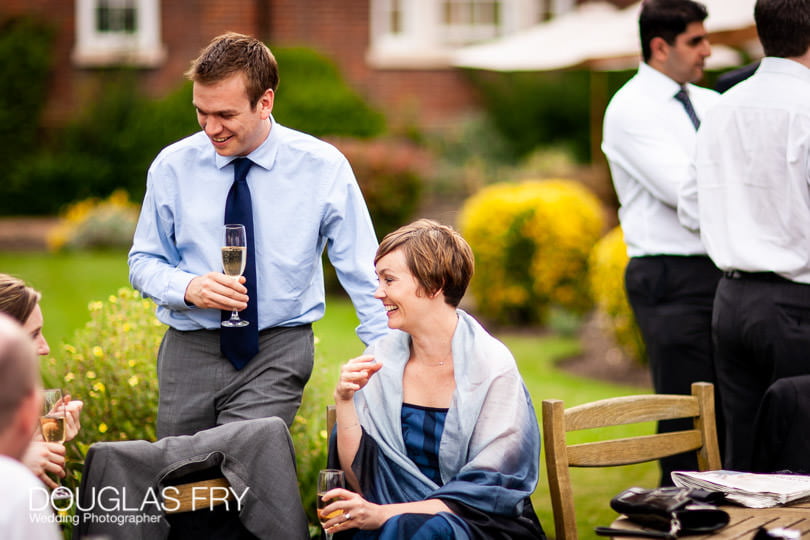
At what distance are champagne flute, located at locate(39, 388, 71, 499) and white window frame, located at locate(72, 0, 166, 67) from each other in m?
13.3

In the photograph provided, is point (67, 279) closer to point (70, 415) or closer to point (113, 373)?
point (113, 373)

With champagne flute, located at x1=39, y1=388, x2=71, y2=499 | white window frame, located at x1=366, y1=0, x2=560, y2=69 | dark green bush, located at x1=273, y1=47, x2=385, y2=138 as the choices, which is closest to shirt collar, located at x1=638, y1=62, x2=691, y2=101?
champagne flute, located at x1=39, y1=388, x2=71, y2=499

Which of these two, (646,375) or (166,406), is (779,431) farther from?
(646,375)

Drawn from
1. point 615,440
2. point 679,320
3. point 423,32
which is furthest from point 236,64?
point 423,32

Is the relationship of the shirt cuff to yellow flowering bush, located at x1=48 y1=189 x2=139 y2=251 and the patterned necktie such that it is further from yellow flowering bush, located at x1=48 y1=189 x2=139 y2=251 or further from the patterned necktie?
yellow flowering bush, located at x1=48 y1=189 x2=139 y2=251

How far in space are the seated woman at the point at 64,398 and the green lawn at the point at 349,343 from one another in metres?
1.55

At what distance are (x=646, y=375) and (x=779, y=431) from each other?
528 cm

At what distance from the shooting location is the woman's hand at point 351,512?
9.87 feet

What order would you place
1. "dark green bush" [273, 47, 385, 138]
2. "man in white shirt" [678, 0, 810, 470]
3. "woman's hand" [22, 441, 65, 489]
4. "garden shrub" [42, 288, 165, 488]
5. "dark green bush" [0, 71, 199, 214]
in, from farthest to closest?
"dark green bush" [0, 71, 199, 214] → "dark green bush" [273, 47, 385, 138] → "garden shrub" [42, 288, 165, 488] → "man in white shirt" [678, 0, 810, 470] → "woman's hand" [22, 441, 65, 489]

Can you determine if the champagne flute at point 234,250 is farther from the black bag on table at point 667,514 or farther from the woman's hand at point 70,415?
the black bag on table at point 667,514

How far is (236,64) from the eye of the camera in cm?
355

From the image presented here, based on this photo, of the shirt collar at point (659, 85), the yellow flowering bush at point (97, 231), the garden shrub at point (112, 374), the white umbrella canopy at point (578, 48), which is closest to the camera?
the garden shrub at point (112, 374)

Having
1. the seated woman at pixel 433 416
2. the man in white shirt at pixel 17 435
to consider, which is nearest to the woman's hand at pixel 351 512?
the seated woman at pixel 433 416

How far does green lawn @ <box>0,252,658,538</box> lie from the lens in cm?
595
